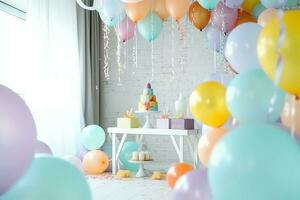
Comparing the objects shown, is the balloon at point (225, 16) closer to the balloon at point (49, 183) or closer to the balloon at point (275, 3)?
the balloon at point (275, 3)

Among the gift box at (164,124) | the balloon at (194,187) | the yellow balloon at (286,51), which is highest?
the yellow balloon at (286,51)

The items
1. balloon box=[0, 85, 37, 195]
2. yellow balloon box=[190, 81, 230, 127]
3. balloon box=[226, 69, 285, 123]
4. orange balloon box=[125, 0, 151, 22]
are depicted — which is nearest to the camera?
balloon box=[0, 85, 37, 195]

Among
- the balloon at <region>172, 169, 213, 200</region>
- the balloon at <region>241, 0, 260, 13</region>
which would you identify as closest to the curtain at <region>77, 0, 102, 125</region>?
the balloon at <region>241, 0, 260, 13</region>

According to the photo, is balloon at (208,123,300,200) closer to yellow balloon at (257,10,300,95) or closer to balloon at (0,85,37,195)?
yellow balloon at (257,10,300,95)

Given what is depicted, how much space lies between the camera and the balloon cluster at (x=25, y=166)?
1.41m

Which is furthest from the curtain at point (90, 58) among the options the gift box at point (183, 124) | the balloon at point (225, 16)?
the balloon at point (225, 16)

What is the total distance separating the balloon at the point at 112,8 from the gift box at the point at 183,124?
4.50 ft

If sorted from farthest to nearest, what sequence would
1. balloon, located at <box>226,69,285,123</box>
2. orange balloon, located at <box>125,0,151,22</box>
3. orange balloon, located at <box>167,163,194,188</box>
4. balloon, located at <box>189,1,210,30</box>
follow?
balloon, located at <box>189,1,210,30</box> → orange balloon, located at <box>125,0,151,22</box> → orange balloon, located at <box>167,163,194,188</box> → balloon, located at <box>226,69,285,123</box>

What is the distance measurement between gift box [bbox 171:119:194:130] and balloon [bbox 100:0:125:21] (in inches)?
54.0

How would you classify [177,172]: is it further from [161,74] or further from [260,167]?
[161,74]

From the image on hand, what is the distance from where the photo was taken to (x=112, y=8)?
395cm

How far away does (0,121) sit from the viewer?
1399 mm

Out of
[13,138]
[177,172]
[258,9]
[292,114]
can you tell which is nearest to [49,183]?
[13,138]

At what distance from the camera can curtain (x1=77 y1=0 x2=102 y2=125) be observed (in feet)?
19.3
